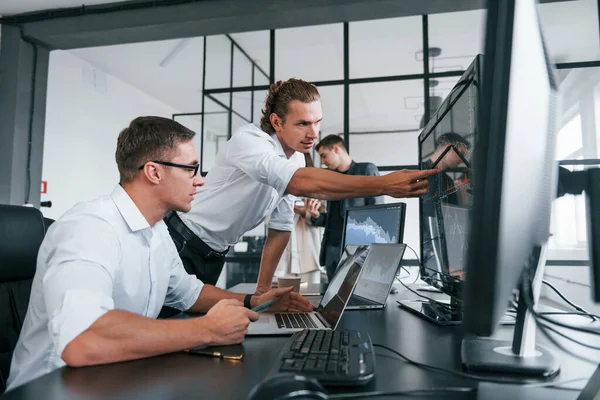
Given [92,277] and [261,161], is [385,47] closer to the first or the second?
[261,161]

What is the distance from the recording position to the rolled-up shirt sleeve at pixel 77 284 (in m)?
0.70

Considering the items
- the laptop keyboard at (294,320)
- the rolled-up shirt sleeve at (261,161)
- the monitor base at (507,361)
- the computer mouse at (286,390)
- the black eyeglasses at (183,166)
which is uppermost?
the rolled-up shirt sleeve at (261,161)

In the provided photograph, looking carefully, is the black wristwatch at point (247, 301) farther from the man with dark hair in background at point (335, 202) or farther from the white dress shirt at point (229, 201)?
the man with dark hair in background at point (335, 202)

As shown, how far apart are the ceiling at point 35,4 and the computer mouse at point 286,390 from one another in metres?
4.03

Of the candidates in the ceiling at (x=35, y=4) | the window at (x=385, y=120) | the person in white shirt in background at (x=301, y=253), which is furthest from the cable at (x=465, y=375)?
the ceiling at (x=35, y=4)

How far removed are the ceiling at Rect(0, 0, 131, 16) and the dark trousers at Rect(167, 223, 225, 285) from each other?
9.61ft

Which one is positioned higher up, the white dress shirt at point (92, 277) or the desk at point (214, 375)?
the white dress shirt at point (92, 277)

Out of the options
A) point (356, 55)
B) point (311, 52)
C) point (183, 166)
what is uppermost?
point (311, 52)

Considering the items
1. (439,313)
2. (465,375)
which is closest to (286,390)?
(465,375)

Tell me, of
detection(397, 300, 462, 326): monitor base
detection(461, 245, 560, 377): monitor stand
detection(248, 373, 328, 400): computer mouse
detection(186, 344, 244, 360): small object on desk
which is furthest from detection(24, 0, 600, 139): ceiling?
detection(248, 373, 328, 400): computer mouse

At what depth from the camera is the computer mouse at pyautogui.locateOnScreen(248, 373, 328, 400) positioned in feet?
1.45

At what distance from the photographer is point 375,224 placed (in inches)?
65.7

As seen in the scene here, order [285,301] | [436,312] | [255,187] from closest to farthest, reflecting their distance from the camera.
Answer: [436,312] < [285,301] < [255,187]

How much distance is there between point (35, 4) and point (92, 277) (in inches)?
158
